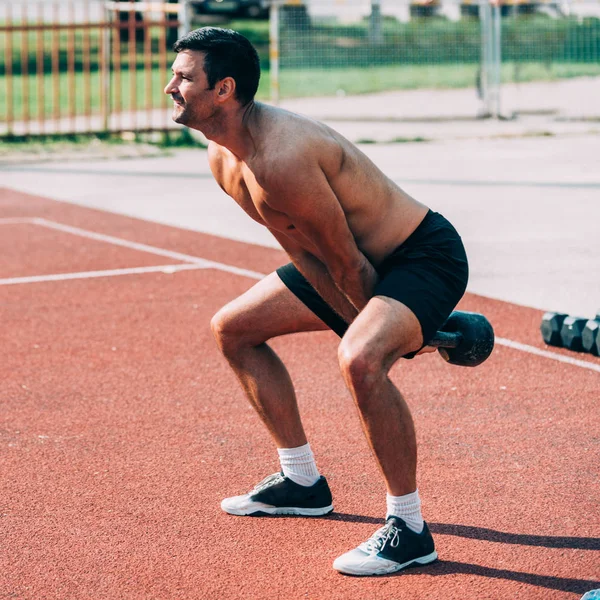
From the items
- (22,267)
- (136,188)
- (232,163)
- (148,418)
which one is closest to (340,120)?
(136,188)

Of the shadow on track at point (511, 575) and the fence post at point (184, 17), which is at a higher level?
the fence post at point (184, 17)

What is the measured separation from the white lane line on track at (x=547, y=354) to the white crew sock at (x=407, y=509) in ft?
8.36

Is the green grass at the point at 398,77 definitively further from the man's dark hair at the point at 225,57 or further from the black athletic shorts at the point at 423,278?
the man's dark hair at the point at 225,57

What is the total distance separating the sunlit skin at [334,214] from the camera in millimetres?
3795

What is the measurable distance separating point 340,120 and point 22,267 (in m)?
10.4

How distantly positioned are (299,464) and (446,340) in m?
0.83

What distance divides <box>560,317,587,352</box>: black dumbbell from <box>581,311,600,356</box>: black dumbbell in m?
0.03

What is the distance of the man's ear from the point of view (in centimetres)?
386

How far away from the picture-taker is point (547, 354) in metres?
6.57

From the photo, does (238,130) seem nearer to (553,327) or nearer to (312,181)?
(312,181)

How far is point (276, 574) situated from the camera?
3.95m

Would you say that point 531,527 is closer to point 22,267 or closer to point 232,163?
point 232,163

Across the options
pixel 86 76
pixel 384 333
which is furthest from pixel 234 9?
pixel 384 333

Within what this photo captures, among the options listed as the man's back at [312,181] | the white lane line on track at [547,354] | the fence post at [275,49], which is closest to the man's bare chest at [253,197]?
the man's back at [312,181]
